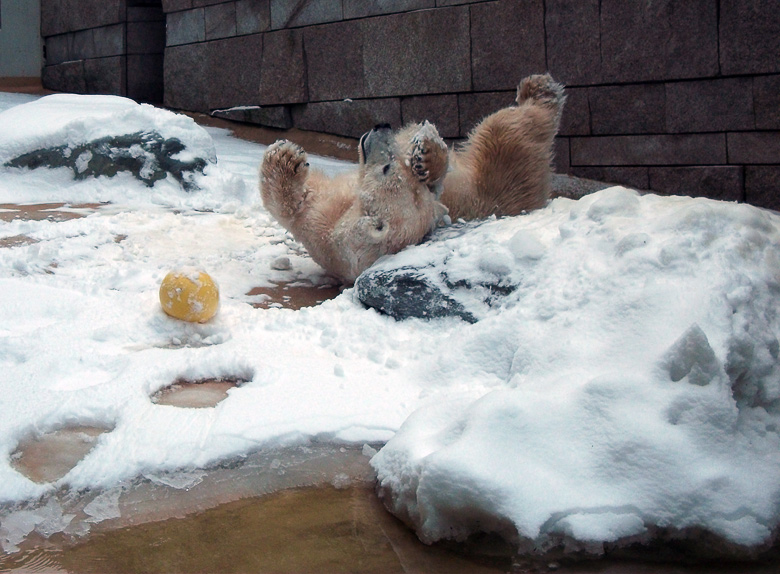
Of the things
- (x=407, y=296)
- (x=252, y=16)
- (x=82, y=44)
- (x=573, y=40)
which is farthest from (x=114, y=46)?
(x=407, y=296)

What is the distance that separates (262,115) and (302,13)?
124cm

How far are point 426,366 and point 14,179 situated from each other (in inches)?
144

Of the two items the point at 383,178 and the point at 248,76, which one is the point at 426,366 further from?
the point at 248,76

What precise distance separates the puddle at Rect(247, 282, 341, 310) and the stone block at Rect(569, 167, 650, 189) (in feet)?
12.0

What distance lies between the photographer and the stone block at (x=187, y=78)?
29.9 feet

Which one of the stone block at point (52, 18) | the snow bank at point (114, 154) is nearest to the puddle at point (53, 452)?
the snow bank at point (114, 154)

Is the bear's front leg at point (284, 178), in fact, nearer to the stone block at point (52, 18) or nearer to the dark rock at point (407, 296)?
the dark rock at point (407, 296)

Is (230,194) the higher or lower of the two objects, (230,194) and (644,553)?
the higher

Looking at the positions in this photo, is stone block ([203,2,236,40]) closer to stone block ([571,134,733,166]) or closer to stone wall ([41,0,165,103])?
stone wall ([41,0,165,103])

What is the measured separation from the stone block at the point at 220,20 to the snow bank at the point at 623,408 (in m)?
7.37

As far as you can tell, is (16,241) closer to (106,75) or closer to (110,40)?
(106,75)

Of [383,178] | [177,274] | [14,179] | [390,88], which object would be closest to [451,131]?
[390,88]

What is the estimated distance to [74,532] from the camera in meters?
1.57

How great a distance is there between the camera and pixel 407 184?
A: 2.97 m
